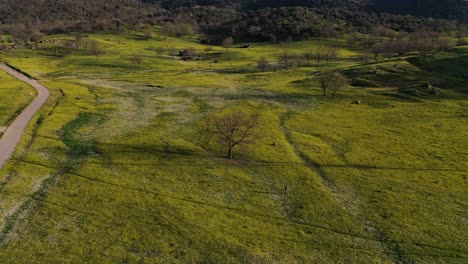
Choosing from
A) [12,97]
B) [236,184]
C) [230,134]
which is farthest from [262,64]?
[236,184]

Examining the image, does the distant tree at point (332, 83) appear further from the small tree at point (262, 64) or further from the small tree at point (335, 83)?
the small tree at point (262, 64)

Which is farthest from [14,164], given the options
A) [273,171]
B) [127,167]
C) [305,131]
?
[305,131]

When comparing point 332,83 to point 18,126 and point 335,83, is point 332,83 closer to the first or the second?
point 335,83

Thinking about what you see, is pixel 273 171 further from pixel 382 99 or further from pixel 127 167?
pixel 382 99

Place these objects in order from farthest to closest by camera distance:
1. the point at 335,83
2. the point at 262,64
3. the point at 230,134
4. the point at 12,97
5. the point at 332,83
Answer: the point at 262,64 → the point at 332,83 → the point at 335,83 → the point at 12,97 → the point at 230,134

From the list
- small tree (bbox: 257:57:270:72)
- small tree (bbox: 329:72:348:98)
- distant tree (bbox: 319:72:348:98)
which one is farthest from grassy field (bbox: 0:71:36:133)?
small tree (bbox: 257:57:270:72)

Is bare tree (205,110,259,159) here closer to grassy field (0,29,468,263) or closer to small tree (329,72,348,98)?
grassy field (0,29,468,263)

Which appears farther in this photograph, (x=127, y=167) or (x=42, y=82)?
(x=42, y=82)
